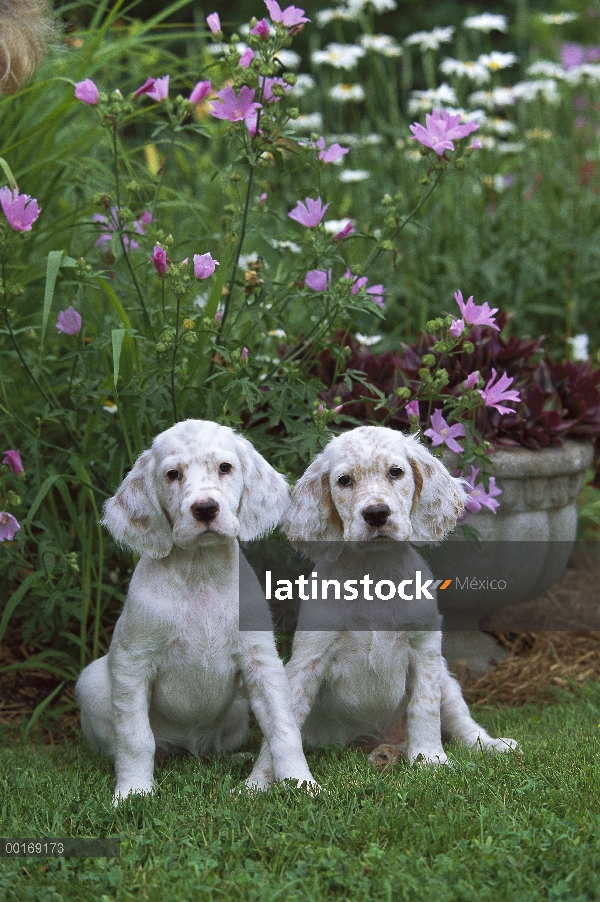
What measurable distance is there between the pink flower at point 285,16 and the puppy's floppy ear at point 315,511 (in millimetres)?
1422

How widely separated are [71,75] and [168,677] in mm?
3082

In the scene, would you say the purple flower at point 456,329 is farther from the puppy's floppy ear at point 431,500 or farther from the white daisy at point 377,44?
the white daisy at point 377,44

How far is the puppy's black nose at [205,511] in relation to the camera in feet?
9.77

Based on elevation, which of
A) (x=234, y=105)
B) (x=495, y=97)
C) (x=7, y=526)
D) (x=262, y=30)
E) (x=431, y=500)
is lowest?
(x=7, y=526)

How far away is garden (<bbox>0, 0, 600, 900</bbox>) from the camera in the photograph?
8.90ft

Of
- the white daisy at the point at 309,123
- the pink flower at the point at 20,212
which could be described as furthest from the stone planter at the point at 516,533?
the white daisy at the point at 309,123

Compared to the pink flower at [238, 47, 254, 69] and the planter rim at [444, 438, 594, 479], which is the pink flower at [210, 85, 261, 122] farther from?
the planter rim at [444, 438, 594, 479]

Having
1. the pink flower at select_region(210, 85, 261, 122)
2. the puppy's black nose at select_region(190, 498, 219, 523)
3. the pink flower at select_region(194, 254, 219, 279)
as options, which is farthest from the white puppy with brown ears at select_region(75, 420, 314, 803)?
the pink flower at select_region(210, 85, 261, 122)

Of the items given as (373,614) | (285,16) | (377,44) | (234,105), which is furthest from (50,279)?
(377,44)

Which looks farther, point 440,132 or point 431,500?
point 440,132

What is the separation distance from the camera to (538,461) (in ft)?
14.6

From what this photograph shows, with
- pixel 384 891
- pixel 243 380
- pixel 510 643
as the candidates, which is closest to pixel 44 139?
pixel 243 380

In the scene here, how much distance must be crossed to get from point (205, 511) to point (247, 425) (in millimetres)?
1174

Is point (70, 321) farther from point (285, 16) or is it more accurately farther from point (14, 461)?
point (285, 16)
